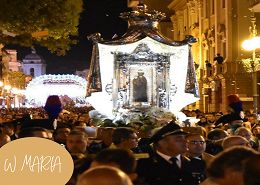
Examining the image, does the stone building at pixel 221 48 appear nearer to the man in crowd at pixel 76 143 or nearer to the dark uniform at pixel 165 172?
the man in crowd at pixel 76 143

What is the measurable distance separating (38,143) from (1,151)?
0.86 feet

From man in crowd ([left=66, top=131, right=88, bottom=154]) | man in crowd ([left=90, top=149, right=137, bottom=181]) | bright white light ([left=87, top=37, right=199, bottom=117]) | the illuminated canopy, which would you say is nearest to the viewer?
man in crowd ([left=90, top=149, right=137, bottom=181])

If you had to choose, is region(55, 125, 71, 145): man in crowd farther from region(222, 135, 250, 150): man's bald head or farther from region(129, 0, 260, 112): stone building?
region(129, 0, 260, 112): stone building

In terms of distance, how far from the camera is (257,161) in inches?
186

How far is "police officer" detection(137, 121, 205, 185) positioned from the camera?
A: 23.4 feet

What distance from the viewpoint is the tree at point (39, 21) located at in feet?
76.0

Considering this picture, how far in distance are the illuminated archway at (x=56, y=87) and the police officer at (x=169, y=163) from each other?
84935 mm

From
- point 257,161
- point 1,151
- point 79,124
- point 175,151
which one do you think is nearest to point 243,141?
point 175,151

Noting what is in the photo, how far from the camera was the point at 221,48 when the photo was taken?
1668 inches

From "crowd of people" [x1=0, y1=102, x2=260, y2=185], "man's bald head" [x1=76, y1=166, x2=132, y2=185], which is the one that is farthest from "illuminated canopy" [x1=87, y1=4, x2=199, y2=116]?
"man's bald head" [x1=76, y1=166, x2=132, y2=185]

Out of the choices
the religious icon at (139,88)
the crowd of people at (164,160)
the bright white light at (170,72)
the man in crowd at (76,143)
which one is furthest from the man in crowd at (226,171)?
the religious icon at (139,88)

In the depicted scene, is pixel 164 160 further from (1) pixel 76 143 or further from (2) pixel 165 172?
(1) pixel 76 143

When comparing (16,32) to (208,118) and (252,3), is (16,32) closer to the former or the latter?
(208,118)

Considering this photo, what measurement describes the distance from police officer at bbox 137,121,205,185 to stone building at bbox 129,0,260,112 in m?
26.7
